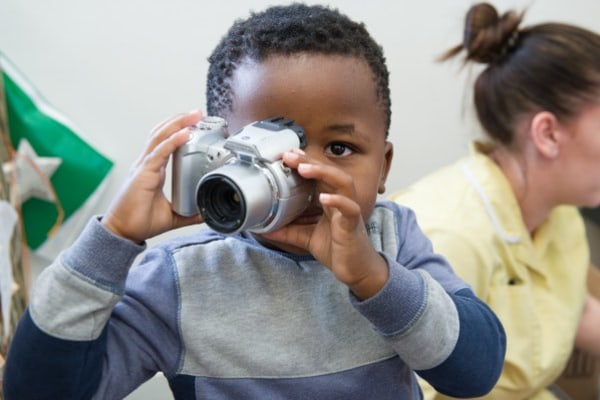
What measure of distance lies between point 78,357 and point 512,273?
0.70 meters

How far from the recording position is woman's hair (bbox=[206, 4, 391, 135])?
0.60 meters

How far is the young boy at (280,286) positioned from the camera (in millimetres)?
552

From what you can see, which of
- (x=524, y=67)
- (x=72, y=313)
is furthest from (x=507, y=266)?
(x=72, y=313)

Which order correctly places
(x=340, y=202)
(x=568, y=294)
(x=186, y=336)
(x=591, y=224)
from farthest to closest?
(x=591, y=224)
(x=568, y=294)
(x=186, y=336)
(x=340, y=202)

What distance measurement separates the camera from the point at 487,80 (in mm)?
1141

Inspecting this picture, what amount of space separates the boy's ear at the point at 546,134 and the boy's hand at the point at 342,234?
0.61 metres

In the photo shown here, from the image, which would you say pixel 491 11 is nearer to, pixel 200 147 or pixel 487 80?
pixel 487 80

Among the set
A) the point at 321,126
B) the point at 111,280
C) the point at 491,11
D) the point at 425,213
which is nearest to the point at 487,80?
the point at 491,11

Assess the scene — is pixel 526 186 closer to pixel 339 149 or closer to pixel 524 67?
pixel 524 67

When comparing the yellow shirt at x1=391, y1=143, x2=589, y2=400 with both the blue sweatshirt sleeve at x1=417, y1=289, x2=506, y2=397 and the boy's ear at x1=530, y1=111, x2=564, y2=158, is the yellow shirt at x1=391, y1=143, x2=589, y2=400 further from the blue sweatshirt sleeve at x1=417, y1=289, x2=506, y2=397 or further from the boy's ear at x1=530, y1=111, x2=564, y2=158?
the blue sweatshirt sleeve at x1=417, y1=289, x2=506, y2=397

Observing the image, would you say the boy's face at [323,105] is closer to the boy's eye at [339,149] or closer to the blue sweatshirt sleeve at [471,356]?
the boy's eye at [339,149]

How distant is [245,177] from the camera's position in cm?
51

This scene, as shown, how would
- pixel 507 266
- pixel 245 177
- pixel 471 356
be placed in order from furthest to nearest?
pixel 507 266
pixel 471 356
pixel 245 177

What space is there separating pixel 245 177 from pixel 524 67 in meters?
0.72
